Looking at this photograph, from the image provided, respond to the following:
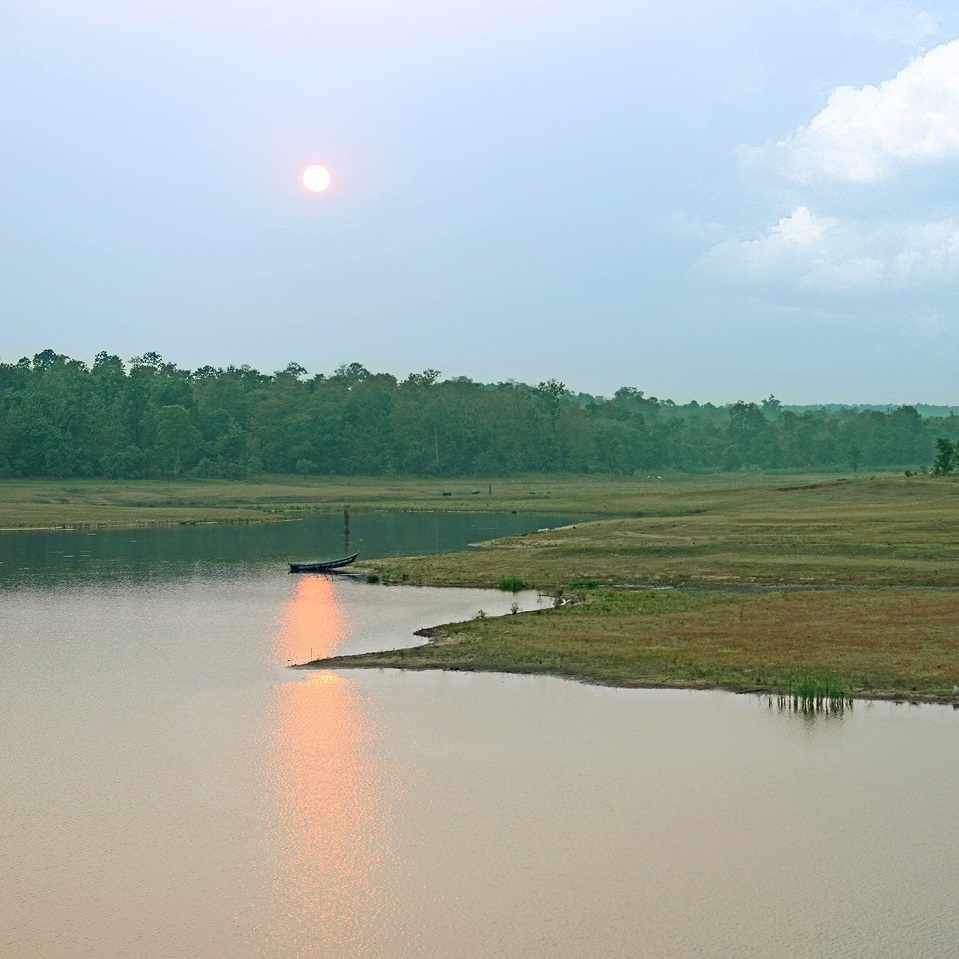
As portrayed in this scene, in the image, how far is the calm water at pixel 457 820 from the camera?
60.7ft

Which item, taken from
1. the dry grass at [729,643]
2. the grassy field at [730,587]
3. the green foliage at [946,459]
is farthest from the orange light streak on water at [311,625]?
the green foliage at [946,459]

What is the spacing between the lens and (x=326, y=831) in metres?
22.8

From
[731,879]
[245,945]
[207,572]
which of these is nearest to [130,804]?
[245,945]

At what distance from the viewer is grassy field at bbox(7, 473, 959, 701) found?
35.6 m

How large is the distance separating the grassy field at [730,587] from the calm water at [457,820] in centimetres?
264

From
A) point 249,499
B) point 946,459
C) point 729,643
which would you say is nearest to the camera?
point 729,643

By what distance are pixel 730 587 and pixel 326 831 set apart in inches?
1436

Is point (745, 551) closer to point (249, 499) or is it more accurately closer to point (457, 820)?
point (457, 820)

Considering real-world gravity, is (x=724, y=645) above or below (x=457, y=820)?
above

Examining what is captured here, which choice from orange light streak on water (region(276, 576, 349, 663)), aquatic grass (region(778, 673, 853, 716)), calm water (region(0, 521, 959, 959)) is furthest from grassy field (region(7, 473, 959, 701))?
orange light streak on water (region(276, 576, 349, 663))

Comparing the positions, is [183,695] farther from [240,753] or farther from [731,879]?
[731,879]

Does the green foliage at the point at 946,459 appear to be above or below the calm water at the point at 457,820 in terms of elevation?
above

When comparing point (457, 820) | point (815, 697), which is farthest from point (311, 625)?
point (457, 820)

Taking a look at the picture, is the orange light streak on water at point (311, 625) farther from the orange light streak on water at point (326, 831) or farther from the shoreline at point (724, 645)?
the orange light streak on water at point (326, 831)
